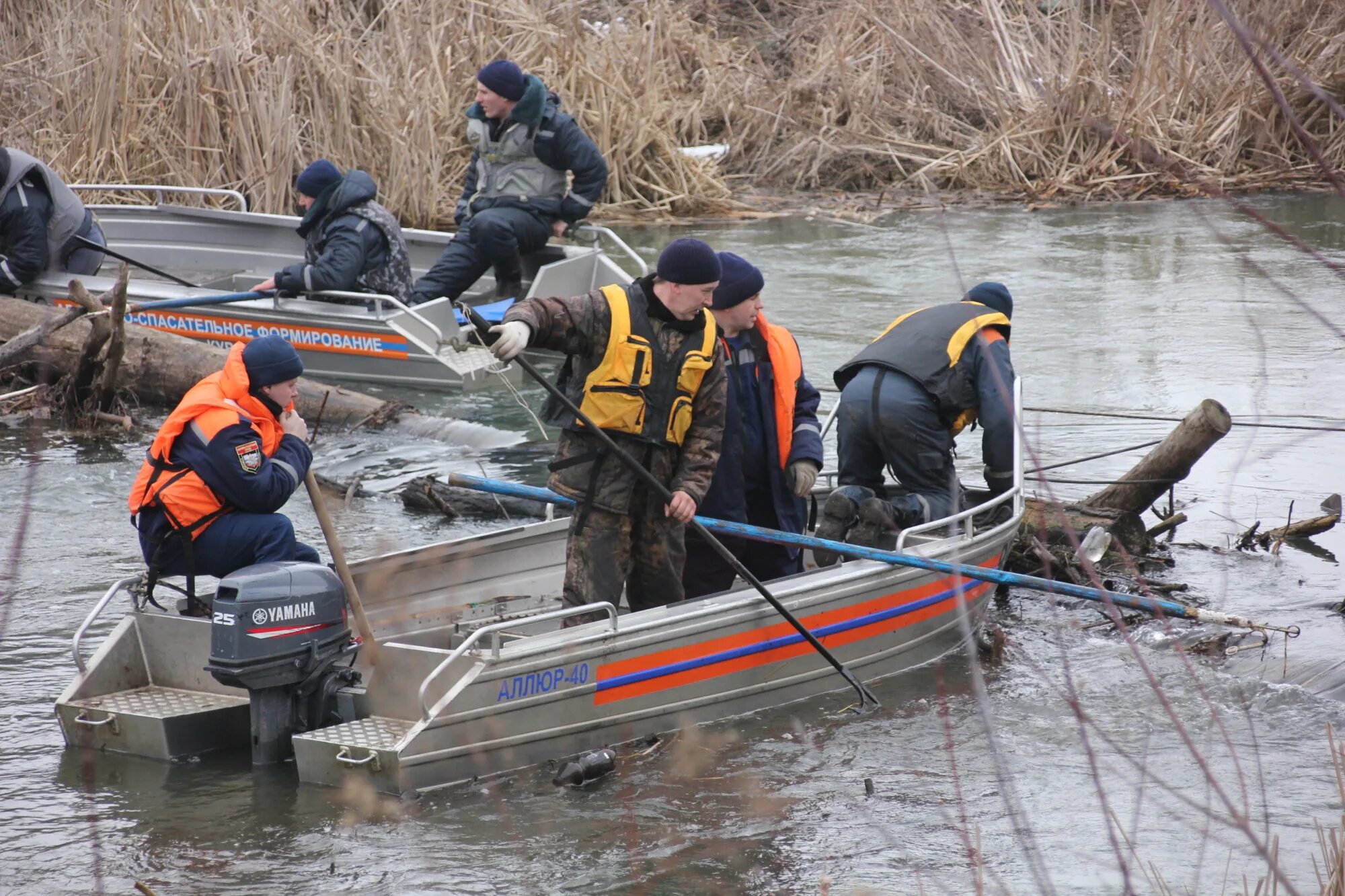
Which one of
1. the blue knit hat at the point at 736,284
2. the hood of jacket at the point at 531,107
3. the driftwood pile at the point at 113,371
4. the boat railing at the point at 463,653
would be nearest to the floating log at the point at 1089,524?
the blue knit hat at the point at 736,284

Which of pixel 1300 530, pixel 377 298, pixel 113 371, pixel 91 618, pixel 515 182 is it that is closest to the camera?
pixel 91 618

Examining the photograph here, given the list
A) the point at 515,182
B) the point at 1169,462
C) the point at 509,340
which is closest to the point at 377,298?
the point at 515,182

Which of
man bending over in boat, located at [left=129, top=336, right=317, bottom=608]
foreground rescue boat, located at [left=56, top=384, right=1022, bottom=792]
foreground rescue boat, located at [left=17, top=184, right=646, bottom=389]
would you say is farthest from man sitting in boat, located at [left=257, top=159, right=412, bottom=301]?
man bending over in boat, located at [left=129, top=336, right=317, bottom=608]

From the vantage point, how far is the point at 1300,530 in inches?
273

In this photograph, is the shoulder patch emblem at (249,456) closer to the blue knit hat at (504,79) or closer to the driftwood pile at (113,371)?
the driftwood pile at (113,371)

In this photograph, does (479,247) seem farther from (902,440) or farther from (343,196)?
(902,440)

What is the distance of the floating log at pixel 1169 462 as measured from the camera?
21.1 feet

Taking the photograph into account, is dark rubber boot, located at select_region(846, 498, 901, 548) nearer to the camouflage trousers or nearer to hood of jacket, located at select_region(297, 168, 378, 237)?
the camouflage trousers

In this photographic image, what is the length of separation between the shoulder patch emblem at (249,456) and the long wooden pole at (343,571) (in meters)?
0.18

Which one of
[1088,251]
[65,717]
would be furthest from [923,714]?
[1088,251]

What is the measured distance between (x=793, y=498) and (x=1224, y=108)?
11.6 metres

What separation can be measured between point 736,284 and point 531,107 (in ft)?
15.1

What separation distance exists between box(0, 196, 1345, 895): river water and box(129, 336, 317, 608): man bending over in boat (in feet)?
2.06

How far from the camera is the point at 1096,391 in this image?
9.69 metres
